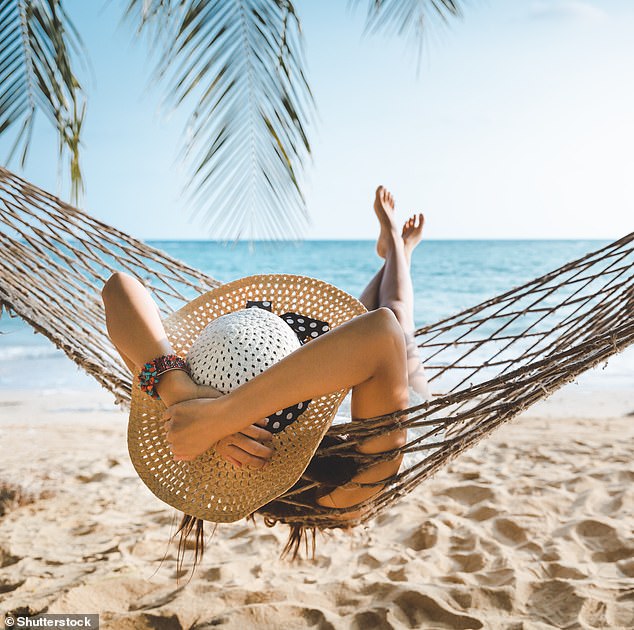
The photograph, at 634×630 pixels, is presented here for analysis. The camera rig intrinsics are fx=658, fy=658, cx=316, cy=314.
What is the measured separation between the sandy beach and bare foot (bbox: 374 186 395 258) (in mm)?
773

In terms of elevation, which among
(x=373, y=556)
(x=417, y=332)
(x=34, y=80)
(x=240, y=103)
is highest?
(x=34, y=80)

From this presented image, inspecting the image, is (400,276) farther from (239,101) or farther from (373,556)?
(239,101)

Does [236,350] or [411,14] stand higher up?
[411,14]

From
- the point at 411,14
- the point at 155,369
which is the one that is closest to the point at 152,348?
the point at 155,369

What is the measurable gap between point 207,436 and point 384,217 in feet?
3.57

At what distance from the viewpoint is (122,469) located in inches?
98.5

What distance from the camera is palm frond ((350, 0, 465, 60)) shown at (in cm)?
106

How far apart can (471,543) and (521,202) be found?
14531mm

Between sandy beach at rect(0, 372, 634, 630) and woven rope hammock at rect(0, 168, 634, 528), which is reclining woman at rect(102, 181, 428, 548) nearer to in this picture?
woven rope hammock at rect(0, 168, 634, 528)

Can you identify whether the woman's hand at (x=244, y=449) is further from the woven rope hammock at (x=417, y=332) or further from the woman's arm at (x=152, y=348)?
the woven rope hammock at (x=417, y=332)

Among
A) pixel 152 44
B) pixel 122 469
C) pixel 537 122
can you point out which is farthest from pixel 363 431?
pixel 537 122

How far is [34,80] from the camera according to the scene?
1208 mm

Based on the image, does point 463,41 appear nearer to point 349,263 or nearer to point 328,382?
point 349,263

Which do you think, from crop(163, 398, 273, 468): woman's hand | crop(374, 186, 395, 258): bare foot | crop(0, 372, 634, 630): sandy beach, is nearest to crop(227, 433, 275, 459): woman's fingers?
crop(163, 398, 273, 468): woman's hand
